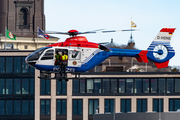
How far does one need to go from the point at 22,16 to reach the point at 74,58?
96590mm

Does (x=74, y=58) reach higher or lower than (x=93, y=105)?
higher

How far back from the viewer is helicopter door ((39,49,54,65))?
148 ft

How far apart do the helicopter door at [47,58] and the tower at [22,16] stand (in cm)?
9010

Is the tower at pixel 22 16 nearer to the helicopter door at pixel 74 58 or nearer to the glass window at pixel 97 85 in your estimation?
the glass window at pixel 97 85

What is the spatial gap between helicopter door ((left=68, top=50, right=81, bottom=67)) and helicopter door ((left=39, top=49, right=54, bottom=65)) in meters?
1.94

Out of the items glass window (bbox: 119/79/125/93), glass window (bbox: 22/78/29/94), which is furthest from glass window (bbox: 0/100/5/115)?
glass window (bbox: 119/79/125/93)

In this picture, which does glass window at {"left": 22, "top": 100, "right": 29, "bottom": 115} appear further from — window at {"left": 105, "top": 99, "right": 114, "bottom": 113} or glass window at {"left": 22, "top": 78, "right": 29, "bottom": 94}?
window at {"left": 105, "top": 99, "right": 114, "bottom": 113}

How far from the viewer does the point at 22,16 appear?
138875mm

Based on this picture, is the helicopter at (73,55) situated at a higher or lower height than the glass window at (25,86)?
higher

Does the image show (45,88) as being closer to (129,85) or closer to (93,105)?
(93,105)

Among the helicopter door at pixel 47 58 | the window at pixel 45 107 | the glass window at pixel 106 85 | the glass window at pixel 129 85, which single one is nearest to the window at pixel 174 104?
the glass window at pixel 129 85

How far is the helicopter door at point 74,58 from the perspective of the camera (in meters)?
45.4

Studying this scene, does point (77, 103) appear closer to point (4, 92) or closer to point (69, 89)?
point (69, 89)

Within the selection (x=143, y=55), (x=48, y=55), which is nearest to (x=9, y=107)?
(x=48, y=55)
